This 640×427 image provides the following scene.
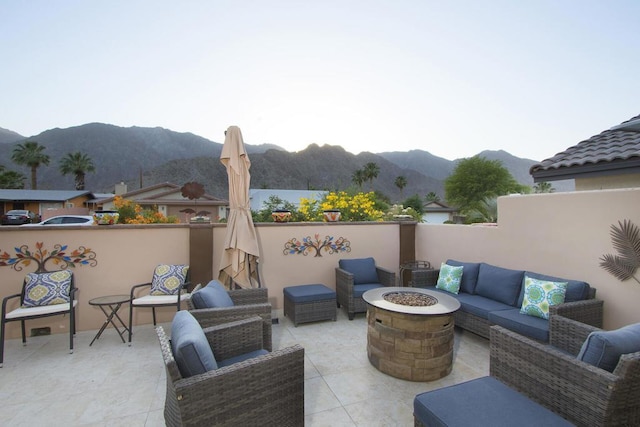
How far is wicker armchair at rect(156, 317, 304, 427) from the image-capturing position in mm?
1548

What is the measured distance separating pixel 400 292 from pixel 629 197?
8.26 feet

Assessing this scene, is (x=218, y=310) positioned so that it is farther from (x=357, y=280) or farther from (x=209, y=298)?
(x=357, y=280)

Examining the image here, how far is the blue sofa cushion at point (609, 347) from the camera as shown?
5.41ft

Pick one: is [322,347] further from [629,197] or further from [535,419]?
[629,197]

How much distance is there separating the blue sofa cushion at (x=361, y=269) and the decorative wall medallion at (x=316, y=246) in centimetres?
36

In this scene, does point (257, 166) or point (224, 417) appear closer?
point (224, 417)

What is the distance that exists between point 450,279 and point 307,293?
210cm

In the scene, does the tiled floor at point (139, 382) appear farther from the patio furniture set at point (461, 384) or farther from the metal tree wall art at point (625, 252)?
the metal tree wall art at point (625, 252)

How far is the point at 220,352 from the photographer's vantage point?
2.29m

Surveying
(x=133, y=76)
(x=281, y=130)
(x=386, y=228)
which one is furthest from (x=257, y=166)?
(x=386, y=228)

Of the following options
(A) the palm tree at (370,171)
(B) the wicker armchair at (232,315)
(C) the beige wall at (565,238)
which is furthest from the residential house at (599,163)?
(A) the palm tree at (370,171)

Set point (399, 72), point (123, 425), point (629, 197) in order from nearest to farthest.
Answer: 1. point (123, 425)
2. point (629, 197)
3. point (399, 72)

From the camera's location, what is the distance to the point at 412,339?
2.81 m

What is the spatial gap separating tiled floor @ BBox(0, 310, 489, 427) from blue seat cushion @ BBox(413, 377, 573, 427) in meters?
0.70
